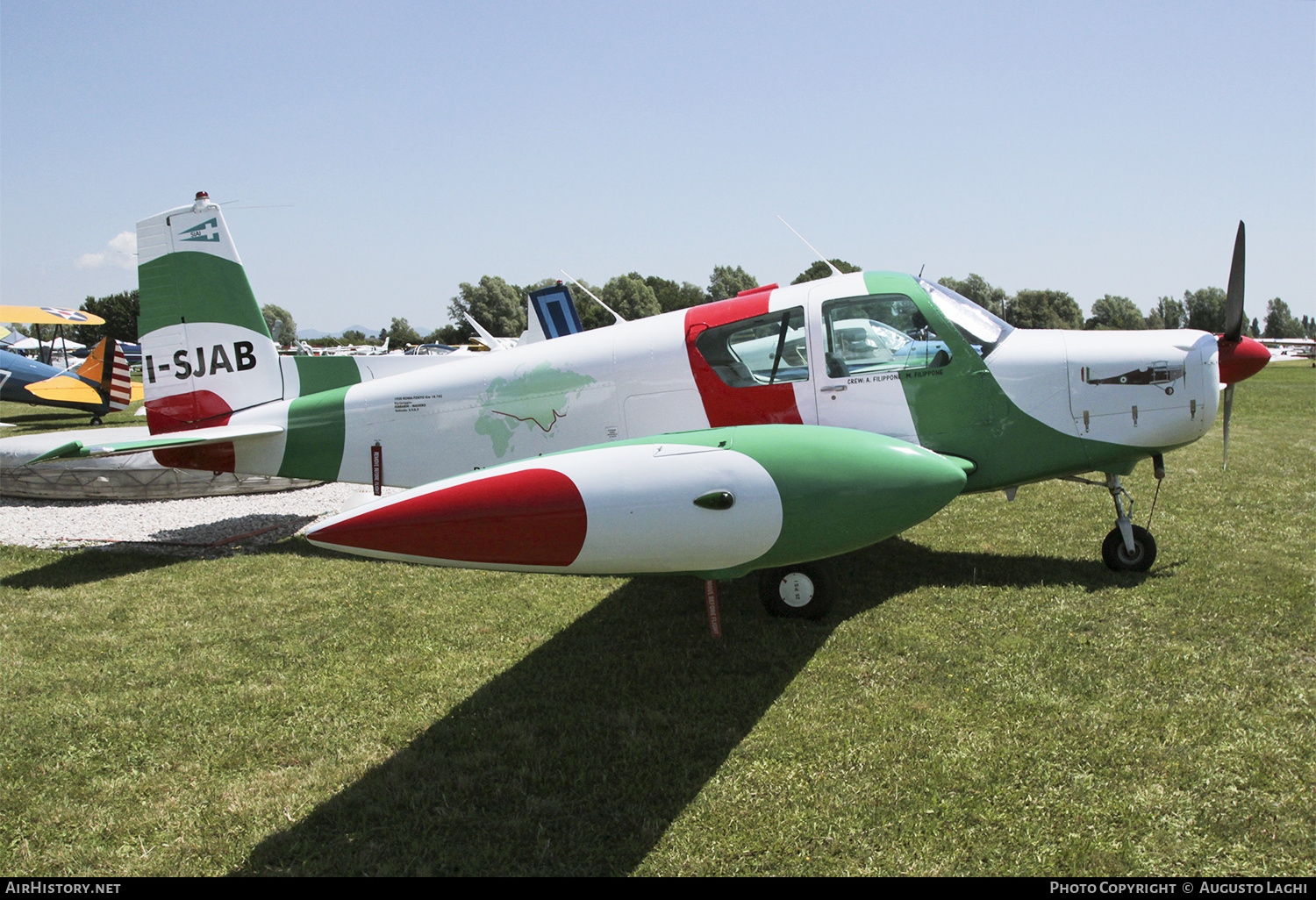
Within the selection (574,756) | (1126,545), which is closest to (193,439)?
(574,756)

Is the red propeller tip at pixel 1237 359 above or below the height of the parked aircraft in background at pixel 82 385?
below

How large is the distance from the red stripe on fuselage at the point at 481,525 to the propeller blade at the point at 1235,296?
5.29 m

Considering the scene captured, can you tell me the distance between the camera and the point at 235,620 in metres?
5.77

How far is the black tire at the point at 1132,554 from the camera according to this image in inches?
239

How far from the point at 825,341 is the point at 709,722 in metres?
2.74

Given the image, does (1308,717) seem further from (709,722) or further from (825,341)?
(825,341)

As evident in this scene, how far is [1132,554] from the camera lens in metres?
6.12

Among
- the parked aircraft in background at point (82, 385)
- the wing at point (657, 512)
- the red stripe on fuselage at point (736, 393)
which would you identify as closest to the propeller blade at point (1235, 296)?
the red stripe on fuselage at point (736, 393)

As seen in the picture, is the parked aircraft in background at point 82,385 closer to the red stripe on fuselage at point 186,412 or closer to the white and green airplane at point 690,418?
the red stripe on fuselage at point 186,412

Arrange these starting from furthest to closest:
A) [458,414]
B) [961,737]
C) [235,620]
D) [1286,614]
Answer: [458,414], [235,620], [1286,614], [961,737]

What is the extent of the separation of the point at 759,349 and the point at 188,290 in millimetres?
6112

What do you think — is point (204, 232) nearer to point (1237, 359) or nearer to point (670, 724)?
point (670, 724)

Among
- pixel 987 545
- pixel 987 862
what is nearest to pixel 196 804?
pixel 987 862
